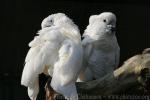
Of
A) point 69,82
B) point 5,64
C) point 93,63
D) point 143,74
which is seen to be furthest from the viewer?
point 5,64

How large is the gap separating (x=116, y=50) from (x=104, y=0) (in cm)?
159

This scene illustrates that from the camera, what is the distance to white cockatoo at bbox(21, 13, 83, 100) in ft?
7.39

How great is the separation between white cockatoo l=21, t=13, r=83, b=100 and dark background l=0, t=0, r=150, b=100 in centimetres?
162

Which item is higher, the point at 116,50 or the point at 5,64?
the point at 116,50

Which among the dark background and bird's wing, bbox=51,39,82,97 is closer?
bird's wing, bbox=51,39,82,97

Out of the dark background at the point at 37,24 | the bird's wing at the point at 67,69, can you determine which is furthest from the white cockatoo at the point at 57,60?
the dark background at the point at 37,24

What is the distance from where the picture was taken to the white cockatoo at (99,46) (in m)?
2.46

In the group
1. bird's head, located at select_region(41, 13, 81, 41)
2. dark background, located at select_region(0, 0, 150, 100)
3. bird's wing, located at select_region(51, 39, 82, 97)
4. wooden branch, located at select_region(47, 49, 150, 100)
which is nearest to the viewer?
wooden branch, located at select_region(47, 49, 150, 100)

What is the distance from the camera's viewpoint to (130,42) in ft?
13.4

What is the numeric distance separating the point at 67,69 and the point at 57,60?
7 centimetres

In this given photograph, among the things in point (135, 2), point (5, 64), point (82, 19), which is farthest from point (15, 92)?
point (135, 2)

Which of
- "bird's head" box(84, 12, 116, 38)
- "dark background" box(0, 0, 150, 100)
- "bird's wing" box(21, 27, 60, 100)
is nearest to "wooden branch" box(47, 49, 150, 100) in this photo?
"bird's wing" box(21, 27, 60, 100)

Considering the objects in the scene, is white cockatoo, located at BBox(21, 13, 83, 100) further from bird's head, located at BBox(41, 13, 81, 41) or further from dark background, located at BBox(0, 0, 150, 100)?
dark background, located at BBox(0, 0, 150, 100)

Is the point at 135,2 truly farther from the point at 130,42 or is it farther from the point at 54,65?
the point at 54,65
